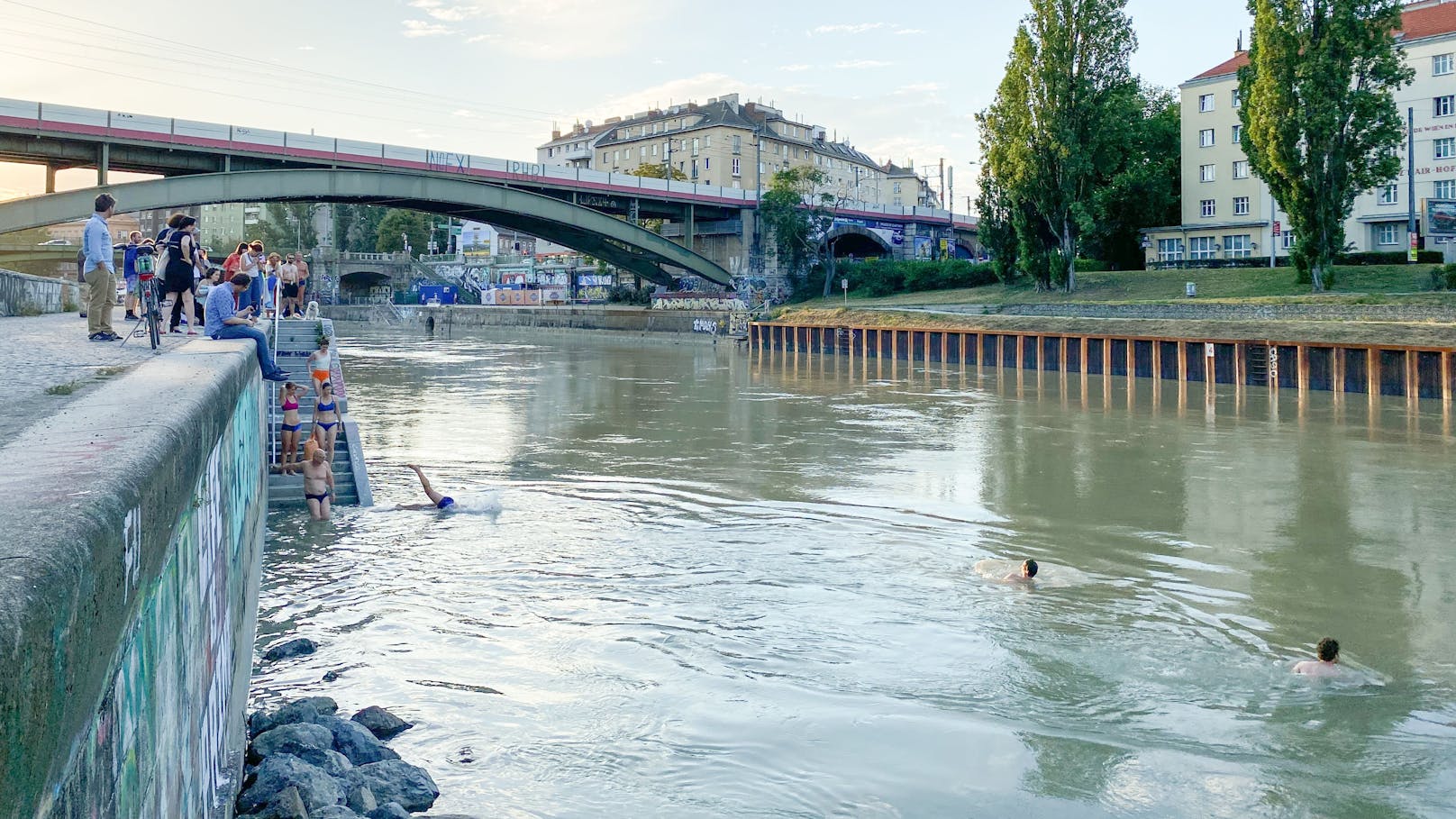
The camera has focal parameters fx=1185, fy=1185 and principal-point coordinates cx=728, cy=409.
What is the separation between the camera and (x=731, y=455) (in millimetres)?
26781

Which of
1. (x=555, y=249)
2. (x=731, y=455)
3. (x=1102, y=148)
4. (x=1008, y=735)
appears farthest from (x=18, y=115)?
(x=555, y=249)

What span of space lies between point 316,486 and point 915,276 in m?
68.2

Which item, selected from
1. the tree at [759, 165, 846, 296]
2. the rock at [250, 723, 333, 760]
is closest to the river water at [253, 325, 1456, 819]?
the rock at [250, 723, 333, 760]

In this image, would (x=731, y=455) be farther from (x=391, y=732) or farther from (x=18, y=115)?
(x=18, y=115)

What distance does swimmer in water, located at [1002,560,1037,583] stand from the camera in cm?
1455

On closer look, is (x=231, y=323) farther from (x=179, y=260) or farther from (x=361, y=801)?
(x=361, y=801)

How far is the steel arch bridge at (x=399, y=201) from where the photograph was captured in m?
53.4

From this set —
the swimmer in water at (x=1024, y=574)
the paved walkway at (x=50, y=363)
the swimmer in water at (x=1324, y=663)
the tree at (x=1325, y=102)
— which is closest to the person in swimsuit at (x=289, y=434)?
the paved walkway at (x=50, y=363)

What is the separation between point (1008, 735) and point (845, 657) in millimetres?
2276

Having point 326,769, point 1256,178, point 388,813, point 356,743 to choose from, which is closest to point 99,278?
point 356,743

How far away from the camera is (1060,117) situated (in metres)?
61.3

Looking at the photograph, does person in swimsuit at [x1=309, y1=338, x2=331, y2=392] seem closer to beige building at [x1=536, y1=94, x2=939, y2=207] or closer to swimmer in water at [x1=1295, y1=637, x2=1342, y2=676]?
swimmer in water at [x1=1295, y1=637, x2=1342, y2=676]

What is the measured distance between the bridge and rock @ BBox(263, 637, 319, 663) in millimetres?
48999

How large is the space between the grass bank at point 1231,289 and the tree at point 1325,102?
3090mm
